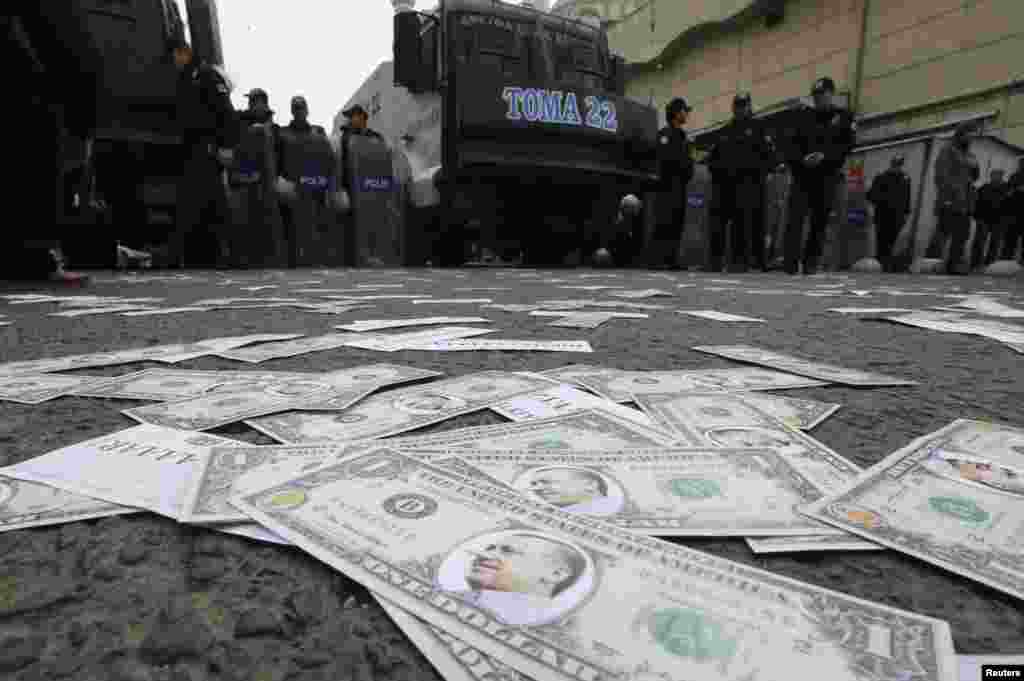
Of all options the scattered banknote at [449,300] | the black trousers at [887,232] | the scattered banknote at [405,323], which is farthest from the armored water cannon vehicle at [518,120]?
the scattered banknote at [405,323]

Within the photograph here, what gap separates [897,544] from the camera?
1.72ft

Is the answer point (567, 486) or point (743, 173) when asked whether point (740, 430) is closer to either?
point (567, 486)

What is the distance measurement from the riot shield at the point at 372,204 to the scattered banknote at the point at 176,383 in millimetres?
6500

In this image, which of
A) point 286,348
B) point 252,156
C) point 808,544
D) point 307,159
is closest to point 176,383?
point 286,348

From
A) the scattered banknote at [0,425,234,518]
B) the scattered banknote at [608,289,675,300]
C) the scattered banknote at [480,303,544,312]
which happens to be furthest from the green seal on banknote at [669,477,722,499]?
the scattered banknote at [608,289,675,300]

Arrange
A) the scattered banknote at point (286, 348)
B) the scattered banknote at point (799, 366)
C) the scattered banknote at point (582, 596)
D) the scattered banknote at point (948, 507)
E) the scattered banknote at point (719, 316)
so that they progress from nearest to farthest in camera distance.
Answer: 1. the scattered banknote at point (582, 596)
2. the scattered banknote at point (948, 507)
3. the scattered banknote at point (799, 366)
4. the scattered banknote at point (286, 348)
5. the scattered banknote at point (719, 316)

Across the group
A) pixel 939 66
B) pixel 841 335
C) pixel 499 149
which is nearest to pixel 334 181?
pixel 499 149

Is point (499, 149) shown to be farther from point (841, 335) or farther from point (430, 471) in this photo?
point (430, 471)

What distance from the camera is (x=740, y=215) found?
6.30m

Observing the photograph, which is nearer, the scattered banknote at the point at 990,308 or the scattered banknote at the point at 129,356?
the scattered banknote at the point at 129,356

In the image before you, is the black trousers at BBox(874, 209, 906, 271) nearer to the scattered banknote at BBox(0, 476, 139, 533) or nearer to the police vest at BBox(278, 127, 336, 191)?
the police vest at BBox(278, 127, 336, 191)

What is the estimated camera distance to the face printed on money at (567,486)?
59 centimetres

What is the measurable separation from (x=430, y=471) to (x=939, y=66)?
13377 millimetres

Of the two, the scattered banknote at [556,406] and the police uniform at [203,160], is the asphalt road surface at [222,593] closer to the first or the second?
the scattered banknote at [556,406]
